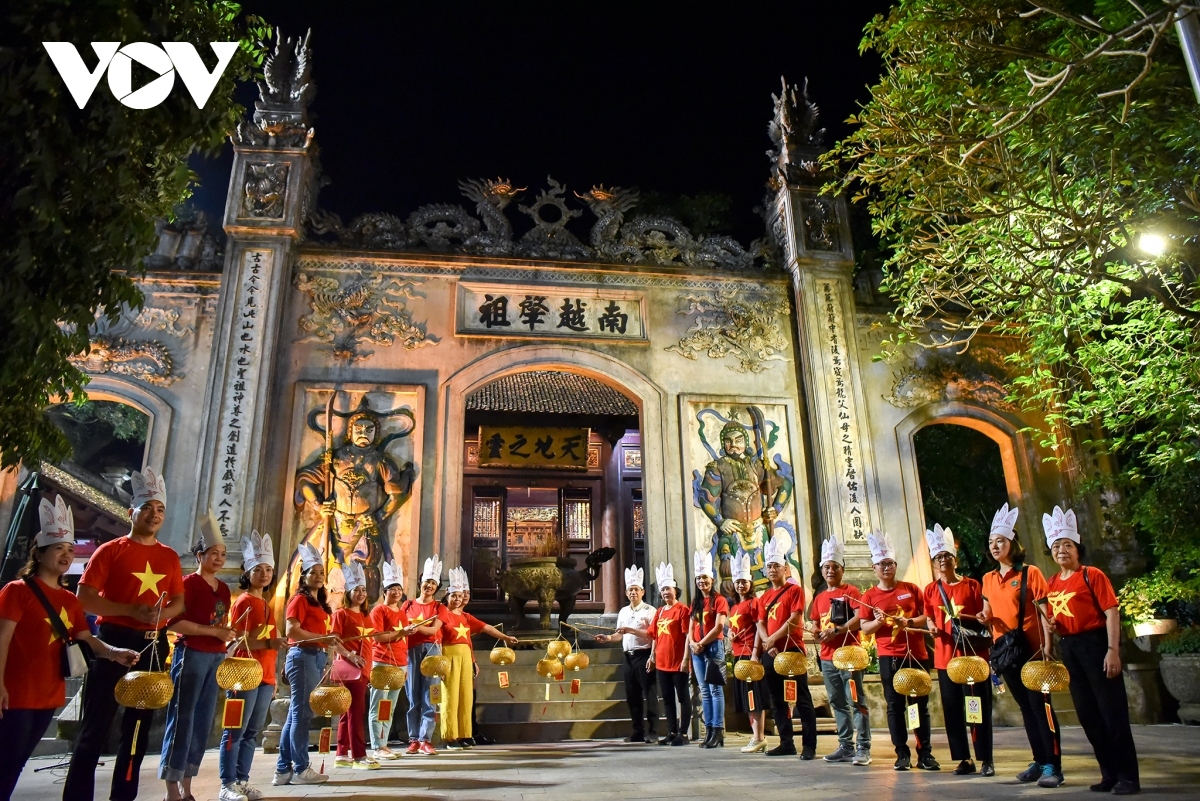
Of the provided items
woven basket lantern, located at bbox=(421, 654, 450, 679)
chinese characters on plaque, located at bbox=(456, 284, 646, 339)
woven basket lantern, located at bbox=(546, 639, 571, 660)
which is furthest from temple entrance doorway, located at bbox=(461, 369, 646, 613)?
woven basket lantern, located at bbox=(421, 654, 450, 679)

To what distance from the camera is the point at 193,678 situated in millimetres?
3484

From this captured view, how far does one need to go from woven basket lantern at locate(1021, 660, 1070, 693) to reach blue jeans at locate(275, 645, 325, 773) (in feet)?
11.8

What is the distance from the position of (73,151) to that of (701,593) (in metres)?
5.07

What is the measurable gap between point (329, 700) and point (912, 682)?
9.95ft

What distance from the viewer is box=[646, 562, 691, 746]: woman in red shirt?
6.28 m

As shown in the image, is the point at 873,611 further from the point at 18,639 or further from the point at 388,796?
the point at 18,639

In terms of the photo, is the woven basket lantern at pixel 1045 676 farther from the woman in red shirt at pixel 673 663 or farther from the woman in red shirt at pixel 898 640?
the woman in red shirt at pixel 673 663

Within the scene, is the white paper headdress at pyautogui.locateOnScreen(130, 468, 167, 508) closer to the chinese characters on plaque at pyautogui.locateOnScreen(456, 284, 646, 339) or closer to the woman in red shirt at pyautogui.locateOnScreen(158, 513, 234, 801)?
the woman in red shirt at pyautogui.locateOnScreen(158, 513, 234, 801)

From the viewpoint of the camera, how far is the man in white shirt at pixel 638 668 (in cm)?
659

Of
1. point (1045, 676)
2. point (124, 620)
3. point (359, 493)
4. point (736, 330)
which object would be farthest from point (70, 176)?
point (736, 330)

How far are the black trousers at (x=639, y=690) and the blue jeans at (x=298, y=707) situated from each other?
2.91 metres

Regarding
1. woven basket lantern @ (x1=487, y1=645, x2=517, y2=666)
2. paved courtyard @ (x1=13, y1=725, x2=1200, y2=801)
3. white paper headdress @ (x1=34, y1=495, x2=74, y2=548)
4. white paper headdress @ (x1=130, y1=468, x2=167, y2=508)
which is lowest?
paved courtyard @ (x1=13, y1=725, x2=1200, y2=801)

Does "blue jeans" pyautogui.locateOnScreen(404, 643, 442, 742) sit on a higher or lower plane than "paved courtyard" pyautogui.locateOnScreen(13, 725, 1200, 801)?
higher

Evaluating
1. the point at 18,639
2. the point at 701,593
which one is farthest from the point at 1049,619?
the point at 18,639
